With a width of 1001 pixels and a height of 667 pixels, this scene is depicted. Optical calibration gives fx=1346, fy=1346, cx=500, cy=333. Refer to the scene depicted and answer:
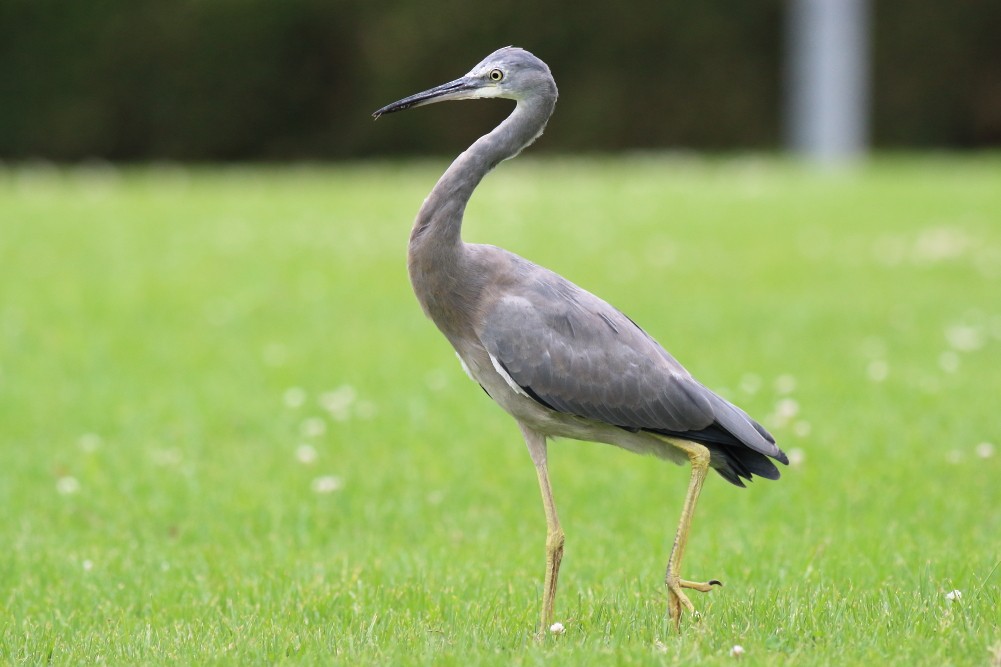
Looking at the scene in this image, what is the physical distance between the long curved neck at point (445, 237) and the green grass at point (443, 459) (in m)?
1.14

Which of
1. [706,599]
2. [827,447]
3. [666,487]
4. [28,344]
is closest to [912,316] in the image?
[827,447]

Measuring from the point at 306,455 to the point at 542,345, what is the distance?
2.79 metres

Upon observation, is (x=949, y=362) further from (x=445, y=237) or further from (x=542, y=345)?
(x=445, y=237)

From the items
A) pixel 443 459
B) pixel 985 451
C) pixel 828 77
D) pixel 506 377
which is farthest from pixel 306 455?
pixel 828 77

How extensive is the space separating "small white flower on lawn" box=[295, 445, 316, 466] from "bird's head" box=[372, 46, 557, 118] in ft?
9.25

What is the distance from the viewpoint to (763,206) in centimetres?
1623

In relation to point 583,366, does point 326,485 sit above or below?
below

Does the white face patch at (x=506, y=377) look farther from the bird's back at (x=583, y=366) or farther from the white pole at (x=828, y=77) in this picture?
the white pole at (x=828, y=77)

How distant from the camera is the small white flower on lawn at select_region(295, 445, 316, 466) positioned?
703cm

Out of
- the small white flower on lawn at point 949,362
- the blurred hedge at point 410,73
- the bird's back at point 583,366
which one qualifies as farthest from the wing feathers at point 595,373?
the blurred hedge at point 410,73

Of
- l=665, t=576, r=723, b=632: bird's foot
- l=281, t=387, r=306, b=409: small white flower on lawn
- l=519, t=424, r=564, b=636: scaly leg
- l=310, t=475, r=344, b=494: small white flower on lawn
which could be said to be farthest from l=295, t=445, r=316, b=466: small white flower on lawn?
l=665, t=576, r=723, b=632: bird's foot

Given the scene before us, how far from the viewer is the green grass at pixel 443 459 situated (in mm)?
4613

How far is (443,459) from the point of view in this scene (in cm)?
716

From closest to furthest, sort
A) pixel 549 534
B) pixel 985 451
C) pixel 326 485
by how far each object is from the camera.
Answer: pixel 549 534 → pixel 985 451 → pixel 326 485
